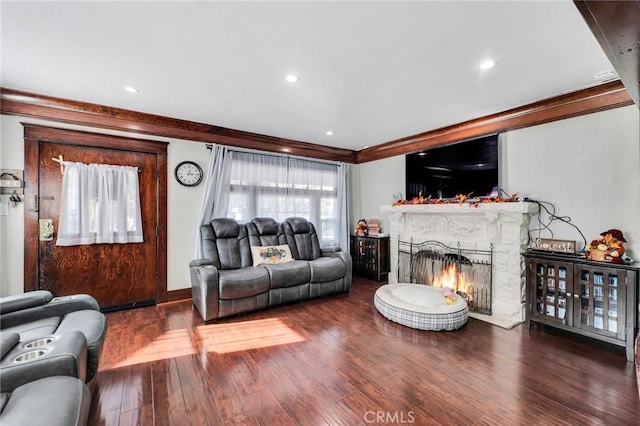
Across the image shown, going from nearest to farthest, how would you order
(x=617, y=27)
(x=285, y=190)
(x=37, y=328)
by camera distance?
(x=617, y=27), (x=37, y=328), (x=285, y=190)

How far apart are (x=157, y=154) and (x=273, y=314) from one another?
2638 millimetres

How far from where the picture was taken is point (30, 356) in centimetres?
125

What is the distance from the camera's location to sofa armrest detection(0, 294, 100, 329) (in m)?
1.77

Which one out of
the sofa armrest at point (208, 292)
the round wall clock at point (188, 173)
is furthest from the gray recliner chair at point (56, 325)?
the round wall clock at point (188, 173)

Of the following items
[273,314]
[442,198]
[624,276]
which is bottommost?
[273,314]

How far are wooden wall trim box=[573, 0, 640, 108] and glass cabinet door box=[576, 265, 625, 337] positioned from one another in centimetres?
210

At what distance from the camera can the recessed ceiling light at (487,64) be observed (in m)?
2.22

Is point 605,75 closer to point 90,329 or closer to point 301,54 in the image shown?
point 301,54

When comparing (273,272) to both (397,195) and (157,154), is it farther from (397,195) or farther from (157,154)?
(397,195)

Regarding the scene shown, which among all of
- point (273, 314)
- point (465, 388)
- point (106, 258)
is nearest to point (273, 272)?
point (273, 314)

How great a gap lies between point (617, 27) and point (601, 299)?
262cm

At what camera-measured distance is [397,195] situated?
477 centimetres

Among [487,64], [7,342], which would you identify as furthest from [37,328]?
[487,64]

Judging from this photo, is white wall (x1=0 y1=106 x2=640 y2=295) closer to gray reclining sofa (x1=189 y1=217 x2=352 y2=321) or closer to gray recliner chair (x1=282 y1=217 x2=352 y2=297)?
gray reclining sofa (x1=189 y1=217 x2=352 y2=321)
